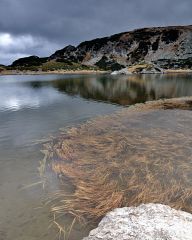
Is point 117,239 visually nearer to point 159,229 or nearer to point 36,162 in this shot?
point 159,229

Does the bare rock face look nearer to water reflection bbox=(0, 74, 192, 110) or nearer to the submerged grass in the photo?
the submerged grass

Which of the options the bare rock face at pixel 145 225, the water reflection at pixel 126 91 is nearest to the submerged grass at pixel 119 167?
the bare rock face at pixel 145 225

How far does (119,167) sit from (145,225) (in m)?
5.61

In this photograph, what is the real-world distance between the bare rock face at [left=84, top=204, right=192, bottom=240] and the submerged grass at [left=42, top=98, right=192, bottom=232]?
4.90 feet

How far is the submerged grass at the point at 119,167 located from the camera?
8.80 meters

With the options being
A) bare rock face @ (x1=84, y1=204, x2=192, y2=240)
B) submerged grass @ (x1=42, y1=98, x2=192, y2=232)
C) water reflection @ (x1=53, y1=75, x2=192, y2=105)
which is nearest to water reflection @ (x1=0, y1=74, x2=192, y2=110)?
water reflection @ (x1=53, y1=75, x2=192, y2=105)

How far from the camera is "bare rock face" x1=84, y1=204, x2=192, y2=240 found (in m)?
5.73

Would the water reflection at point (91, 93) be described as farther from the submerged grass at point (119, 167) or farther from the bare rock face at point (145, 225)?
the bare rock face at point (145, 225)

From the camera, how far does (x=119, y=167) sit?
11711 mm

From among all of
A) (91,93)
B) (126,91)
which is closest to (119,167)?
(91,93)

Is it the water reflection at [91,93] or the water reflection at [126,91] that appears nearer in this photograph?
the water reflection at [91,93]

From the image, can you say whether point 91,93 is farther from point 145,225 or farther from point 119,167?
point 145,225

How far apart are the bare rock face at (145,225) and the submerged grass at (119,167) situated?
1.49 m

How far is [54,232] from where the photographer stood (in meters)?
7.45
